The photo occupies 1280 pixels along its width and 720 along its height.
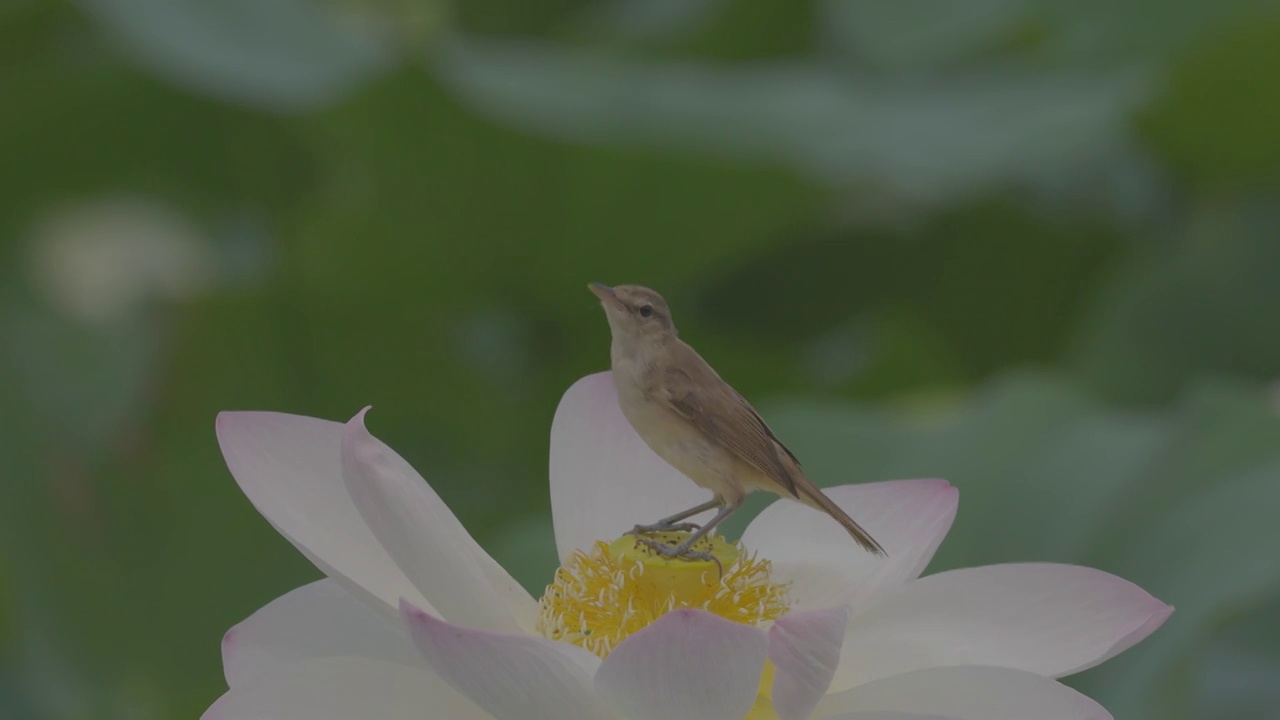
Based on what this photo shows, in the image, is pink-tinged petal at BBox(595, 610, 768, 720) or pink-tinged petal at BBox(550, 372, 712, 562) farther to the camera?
pink-tinged petal at BBox(550, 372, 712, 562)

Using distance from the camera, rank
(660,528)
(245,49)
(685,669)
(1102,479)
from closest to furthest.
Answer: (685,669), (660,528), (1102,479), (245,49)

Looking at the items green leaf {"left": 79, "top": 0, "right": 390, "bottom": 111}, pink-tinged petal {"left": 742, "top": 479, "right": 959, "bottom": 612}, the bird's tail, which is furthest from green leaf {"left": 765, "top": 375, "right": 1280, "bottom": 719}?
green leaf {"left": 79, "top": 0, "right": 390, "bottom": 111}

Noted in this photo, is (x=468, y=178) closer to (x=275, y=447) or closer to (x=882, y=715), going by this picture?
(x=275, y=447)

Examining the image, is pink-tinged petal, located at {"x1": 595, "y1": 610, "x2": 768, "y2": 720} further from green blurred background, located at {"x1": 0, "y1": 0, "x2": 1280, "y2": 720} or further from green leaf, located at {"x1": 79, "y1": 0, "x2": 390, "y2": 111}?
green leaf, located at {"x1": 79, "y1": 0, "x2": 390, "y2": 111}

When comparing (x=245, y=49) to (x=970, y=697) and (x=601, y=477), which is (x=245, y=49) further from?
(x=970, y=697)

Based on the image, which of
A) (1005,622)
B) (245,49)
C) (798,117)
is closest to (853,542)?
(1005,622)

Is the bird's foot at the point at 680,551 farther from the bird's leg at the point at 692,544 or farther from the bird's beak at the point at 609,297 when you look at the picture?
the bird's beak at the point at 609,297
